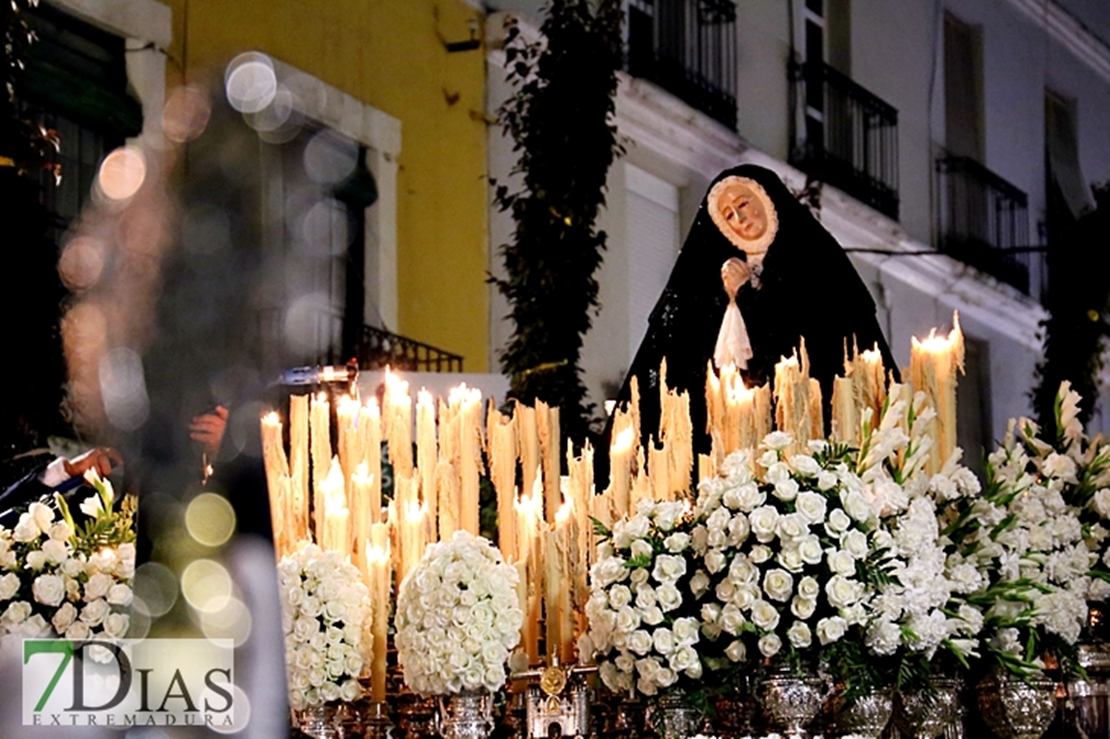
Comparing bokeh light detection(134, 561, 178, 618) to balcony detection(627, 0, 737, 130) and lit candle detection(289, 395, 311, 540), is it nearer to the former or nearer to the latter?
lit candle detection(289, 395, 311, 540)

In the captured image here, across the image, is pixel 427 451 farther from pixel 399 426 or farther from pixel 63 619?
pixel 63 619

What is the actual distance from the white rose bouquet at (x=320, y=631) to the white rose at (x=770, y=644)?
1.02m

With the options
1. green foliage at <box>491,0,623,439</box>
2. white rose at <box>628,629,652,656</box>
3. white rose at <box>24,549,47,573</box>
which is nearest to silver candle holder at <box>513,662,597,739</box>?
white rose at <box>628,629,652,656</box>

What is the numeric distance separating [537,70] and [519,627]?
5.14 metres

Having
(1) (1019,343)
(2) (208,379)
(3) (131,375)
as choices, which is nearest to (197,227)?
(3) (131,375)

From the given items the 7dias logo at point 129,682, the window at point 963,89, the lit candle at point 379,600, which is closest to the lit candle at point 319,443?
the lit candle at point 379,600

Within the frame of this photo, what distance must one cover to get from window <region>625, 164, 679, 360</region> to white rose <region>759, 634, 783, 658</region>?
641 centimetres

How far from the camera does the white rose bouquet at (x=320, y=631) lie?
4164 mm

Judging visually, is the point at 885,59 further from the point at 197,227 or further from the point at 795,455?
the point at 795,455

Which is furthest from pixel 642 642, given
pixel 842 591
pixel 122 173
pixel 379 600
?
pixel 122 173

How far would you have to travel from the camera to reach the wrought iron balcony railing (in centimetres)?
816

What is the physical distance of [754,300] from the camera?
6.15 metres

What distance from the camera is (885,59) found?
1301cm

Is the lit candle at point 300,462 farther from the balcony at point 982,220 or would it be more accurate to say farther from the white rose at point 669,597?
the balcony at point 982,220
